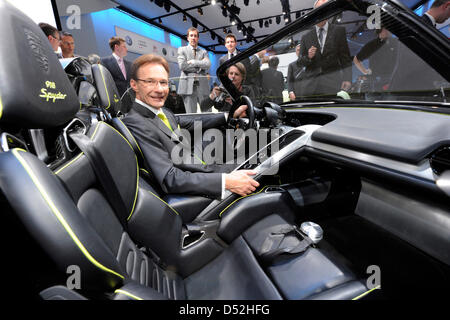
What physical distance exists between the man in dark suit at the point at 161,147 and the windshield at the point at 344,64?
80cm

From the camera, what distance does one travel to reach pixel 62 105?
684 mm

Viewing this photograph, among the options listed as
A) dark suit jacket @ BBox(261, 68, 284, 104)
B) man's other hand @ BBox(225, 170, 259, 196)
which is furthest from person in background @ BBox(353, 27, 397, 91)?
man's other hand @ BBox(225, 170, 259, 196)

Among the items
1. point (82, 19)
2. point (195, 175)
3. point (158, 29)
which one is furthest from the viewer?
point (158, 29)

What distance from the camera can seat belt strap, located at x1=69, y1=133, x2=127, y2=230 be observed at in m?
0.84

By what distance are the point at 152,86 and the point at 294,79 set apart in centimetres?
130

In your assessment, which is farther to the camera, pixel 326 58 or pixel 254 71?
pixel 254 71

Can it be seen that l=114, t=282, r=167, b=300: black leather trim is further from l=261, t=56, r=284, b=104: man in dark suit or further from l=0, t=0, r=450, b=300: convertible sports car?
l=261, t=56, r=284, b=104: man in dark suit

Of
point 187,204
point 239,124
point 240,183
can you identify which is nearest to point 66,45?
point 239,124

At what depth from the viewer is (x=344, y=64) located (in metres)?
1.61

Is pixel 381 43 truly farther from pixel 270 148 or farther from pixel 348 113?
pixel 270 148

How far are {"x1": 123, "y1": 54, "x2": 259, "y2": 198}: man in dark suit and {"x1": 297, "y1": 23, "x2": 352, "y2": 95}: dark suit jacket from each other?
0.98 m

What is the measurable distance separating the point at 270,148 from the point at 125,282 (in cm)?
117

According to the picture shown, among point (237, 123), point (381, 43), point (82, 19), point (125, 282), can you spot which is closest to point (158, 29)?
point (82, 19)

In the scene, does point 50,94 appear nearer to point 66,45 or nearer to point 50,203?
point 50,203
